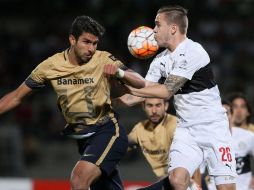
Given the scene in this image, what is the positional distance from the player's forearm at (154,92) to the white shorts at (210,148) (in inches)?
21.4

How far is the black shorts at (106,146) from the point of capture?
6.28 metres

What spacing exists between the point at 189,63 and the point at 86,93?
36.9 inches

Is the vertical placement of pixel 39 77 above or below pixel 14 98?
above

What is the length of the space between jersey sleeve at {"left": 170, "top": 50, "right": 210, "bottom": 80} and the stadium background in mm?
5619

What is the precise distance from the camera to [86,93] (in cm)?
637

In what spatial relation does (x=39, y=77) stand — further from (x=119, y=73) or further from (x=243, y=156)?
(x=243, y=156)

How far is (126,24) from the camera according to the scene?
1439 cm

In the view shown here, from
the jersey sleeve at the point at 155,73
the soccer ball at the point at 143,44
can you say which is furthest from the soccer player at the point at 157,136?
the soccer ball at the point at 143,44

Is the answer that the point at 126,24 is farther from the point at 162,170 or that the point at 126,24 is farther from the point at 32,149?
the point at 162,170

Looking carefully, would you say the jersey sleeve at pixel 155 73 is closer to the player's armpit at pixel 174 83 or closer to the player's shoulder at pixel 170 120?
the player's armpit at pixel 174 83

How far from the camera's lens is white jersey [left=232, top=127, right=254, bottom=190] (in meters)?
7.93

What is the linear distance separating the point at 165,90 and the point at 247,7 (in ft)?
29.3

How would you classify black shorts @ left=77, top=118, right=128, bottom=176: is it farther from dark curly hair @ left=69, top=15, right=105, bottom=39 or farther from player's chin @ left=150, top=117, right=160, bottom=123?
player's chin @ left=150, top=117, right=160, bottom=123

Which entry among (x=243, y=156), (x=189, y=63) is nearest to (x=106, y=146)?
(x=189, y=63)
